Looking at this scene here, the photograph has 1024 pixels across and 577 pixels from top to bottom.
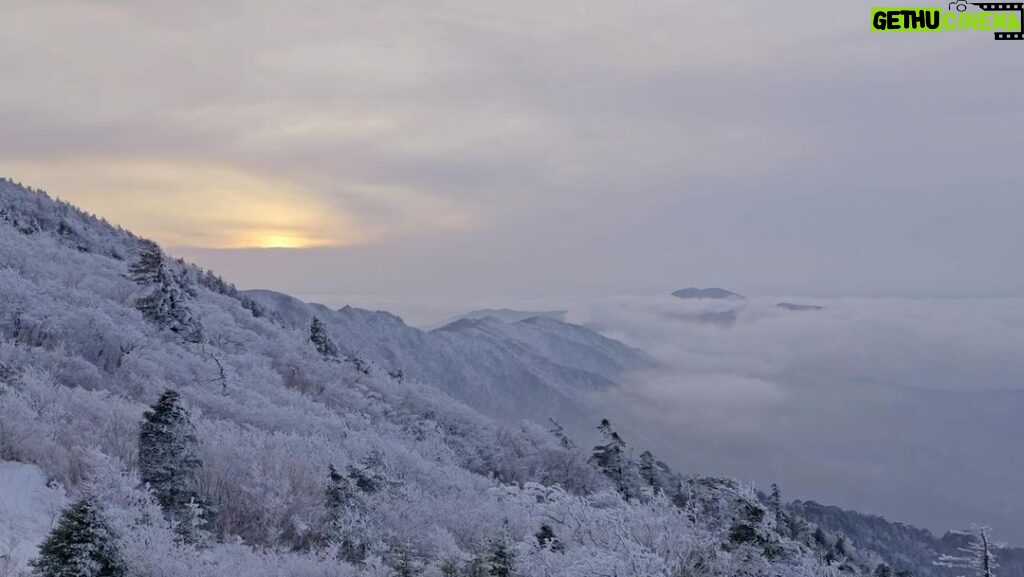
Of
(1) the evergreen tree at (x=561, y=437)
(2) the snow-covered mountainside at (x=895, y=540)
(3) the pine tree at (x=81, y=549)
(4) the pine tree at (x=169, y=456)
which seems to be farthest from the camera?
(2) the snow-covered mountainside at (x=895, y=540)

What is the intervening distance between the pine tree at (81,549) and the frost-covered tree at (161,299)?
24.9 metres

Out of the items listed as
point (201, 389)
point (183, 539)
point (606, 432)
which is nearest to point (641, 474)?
point (606, 432)

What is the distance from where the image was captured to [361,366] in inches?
1748

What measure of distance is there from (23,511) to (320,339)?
36055 millimetres

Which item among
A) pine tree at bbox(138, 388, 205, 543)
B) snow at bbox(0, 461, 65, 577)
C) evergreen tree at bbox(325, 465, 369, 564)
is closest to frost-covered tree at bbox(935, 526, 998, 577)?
evergreen tree at bbox(325, 465, 369, 564)

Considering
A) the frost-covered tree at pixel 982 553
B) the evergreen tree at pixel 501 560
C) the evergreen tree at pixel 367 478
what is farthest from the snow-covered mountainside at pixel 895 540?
the evergreen tree at pixel 501 560

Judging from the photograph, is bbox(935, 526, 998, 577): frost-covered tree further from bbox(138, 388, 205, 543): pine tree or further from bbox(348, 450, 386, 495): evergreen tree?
bbox(348, 450, 386, 495): evergreen tree

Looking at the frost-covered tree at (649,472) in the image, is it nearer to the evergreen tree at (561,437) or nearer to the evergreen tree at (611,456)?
the evergreen tree at (611,456)

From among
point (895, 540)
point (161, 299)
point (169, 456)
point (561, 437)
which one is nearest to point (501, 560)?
point (169, 456)

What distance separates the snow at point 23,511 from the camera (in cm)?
853

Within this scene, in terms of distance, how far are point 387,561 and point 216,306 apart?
35908 millimetres

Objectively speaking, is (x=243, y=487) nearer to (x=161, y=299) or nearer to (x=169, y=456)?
(x=169, y=456)

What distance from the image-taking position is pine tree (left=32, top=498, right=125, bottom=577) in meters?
7.38

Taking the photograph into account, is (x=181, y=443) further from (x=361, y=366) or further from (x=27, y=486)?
(x=361, y=366)
